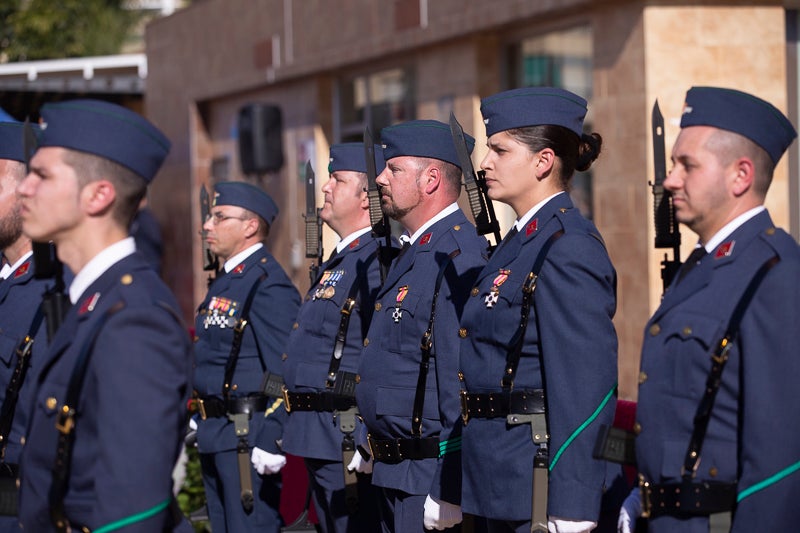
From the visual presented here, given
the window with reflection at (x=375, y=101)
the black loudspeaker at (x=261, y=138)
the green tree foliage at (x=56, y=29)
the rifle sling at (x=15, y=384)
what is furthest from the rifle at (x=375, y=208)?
the green tree foliage at (x=56, y=29)

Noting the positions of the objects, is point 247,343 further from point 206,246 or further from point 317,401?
point 206,246

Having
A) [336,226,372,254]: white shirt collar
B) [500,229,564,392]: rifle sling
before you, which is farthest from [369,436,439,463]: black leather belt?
[336,226,372,254]: white shirt collar

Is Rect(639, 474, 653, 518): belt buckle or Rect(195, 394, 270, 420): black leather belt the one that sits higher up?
Rect(639, 474, 653, 518): belt buckle

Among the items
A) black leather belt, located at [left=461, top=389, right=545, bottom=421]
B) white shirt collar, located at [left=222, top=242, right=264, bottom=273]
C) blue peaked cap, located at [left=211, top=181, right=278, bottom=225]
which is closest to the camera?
black leather belt, located at [left=461, top=389, right=545, bottom=421]

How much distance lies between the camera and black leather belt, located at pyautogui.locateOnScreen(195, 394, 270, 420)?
243 inches

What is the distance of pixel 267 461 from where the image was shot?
5.95 meters

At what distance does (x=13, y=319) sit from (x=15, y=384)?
402mm

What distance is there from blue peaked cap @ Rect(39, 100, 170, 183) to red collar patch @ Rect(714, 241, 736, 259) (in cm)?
160

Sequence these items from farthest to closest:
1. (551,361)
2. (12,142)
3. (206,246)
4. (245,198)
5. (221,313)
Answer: (206,246) → (245,198) → (221,313) → (12,142) → (551,361)

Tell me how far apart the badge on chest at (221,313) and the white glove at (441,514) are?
2.29 meters

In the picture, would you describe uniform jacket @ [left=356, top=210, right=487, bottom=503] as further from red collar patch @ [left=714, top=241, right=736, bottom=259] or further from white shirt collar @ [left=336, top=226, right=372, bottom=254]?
red collar patch @ [left=714, top=241, right=736, bottom=259]

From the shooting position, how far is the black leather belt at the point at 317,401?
5.40 metres

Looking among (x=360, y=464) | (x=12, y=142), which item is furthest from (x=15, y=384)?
(x=360, y=464)

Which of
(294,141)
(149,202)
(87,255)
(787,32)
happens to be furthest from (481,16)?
(149,202)
